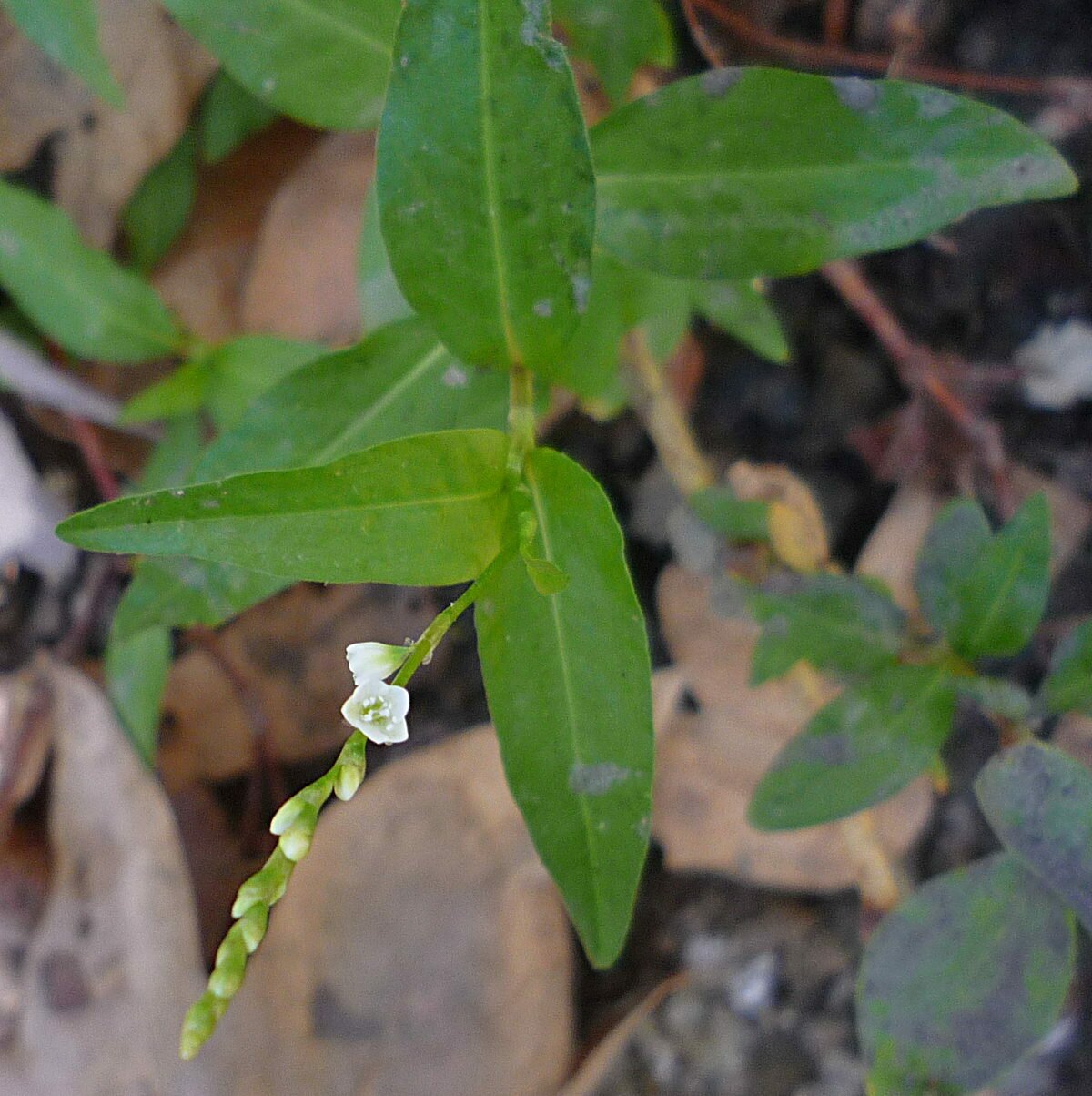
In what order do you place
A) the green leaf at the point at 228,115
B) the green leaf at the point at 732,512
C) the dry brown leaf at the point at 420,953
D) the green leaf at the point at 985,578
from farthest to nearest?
the green leaf at the point at 228,115 → the dry brown leaf at the point at 420,953 → the green leaf at the point at 732,512 → the green leaf at the point at 985,578

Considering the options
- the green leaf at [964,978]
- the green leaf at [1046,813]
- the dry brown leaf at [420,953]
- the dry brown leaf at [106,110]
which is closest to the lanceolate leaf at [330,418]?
the dry brown leaf at [420,953]

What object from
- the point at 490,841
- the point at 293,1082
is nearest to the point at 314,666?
the point at 490,841

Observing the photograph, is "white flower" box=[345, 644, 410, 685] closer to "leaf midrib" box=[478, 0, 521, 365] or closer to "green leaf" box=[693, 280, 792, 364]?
"leaf midrib" box=[478, 0, 521, 365]

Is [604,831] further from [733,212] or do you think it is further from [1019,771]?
→ [733,212]

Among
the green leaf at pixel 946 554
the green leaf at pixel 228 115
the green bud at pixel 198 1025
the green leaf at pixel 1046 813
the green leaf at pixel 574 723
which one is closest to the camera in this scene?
the green bud at pixel 198 1025

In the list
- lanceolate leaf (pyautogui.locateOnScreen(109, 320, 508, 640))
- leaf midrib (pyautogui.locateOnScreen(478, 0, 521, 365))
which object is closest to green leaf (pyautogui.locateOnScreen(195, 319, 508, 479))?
lanceolate leaf (pyautogui.locateOnScreen(109, 320, 508, 640))

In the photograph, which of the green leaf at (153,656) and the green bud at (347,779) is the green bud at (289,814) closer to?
the green bud at (347,779)
